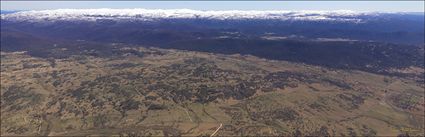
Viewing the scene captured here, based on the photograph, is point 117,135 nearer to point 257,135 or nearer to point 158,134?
point 158,134

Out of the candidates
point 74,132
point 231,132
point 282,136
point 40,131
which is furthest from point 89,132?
point 282,136

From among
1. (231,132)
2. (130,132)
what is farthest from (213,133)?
(130,132)

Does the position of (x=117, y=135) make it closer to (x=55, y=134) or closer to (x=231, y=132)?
(x=55, y=134)

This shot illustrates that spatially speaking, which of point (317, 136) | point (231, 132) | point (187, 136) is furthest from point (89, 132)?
point (317, 136)

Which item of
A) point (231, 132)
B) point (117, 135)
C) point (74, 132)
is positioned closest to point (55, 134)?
point (74, 132)

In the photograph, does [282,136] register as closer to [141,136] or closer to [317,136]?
[317,136]

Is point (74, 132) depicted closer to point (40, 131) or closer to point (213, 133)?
point (40, 131)
